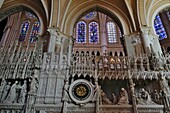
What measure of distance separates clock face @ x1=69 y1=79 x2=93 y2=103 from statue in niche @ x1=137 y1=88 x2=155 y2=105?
262cm

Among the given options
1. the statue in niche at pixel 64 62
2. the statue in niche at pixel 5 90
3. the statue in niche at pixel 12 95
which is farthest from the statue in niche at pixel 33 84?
the statue in niche at pixel 64 62

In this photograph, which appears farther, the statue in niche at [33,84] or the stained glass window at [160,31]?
the stained glass window at [160,31]

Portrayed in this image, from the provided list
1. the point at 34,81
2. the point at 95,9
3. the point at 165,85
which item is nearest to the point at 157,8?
the point at 95,9

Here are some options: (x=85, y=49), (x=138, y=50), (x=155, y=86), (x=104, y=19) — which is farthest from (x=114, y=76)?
(x=104, y=19)

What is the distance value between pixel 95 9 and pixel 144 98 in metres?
8.65

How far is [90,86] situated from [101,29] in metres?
16.6

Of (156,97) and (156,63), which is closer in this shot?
(156,97)

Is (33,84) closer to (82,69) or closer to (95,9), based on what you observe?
(82,69)

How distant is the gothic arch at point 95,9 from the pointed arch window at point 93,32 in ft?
33.4

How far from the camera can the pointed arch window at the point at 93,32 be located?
77.0 feet

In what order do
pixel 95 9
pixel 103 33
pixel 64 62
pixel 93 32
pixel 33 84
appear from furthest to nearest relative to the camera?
1. pixel 93 32
2. pixel 103 33
3. pixel 95 9
4. pixel 64 62
5. pixel 33 84

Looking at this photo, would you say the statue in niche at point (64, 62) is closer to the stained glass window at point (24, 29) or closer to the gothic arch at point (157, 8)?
the gothic arch at point (157, 8)

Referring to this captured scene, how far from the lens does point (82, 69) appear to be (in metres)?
8.73

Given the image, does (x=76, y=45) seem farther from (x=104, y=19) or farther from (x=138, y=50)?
(x=138, y=50)
